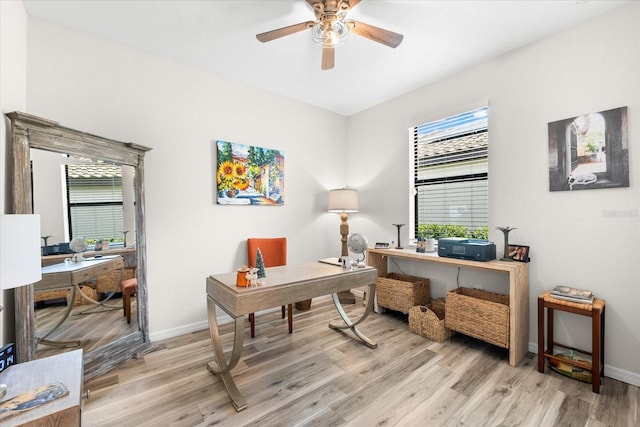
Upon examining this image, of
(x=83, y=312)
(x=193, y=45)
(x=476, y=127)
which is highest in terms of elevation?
(x=193, y=45)

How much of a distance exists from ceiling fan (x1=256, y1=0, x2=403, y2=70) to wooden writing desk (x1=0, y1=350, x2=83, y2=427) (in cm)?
209

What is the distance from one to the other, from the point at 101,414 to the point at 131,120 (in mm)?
2253

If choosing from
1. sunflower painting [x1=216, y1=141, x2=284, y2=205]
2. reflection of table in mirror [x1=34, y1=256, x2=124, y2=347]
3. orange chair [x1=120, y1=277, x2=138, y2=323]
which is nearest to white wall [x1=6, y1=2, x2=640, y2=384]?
sunflower painting [x1=216, y1=141, x2=284, y2=205]

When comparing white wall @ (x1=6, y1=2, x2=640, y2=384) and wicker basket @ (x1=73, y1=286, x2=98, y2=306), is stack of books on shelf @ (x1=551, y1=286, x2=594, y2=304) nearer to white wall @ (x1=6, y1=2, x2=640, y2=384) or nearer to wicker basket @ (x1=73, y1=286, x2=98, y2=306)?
white wall @ (x1=6, y1=2, x2=640, y2=384)

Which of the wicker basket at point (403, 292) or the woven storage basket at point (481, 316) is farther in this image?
the wicker basket at point (403, 292)

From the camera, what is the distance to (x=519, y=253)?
7.96 feet

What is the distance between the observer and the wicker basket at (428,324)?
8.49 ft

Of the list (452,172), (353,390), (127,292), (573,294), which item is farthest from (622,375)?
(127,292)

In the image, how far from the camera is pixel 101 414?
1651mm

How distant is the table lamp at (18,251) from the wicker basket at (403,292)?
9.44ft

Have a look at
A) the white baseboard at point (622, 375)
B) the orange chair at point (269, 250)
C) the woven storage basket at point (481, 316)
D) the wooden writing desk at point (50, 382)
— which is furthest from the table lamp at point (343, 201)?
the wooden writing desk at point (50, 382)

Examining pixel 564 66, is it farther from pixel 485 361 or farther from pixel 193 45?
pixel 193 45

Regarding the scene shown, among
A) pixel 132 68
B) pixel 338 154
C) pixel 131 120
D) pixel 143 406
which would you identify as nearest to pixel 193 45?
pixel 132 68

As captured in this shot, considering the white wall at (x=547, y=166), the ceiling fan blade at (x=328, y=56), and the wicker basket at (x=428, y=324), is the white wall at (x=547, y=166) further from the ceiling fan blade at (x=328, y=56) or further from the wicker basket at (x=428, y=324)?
the ceiling fan blade at (x=328, y=56)
